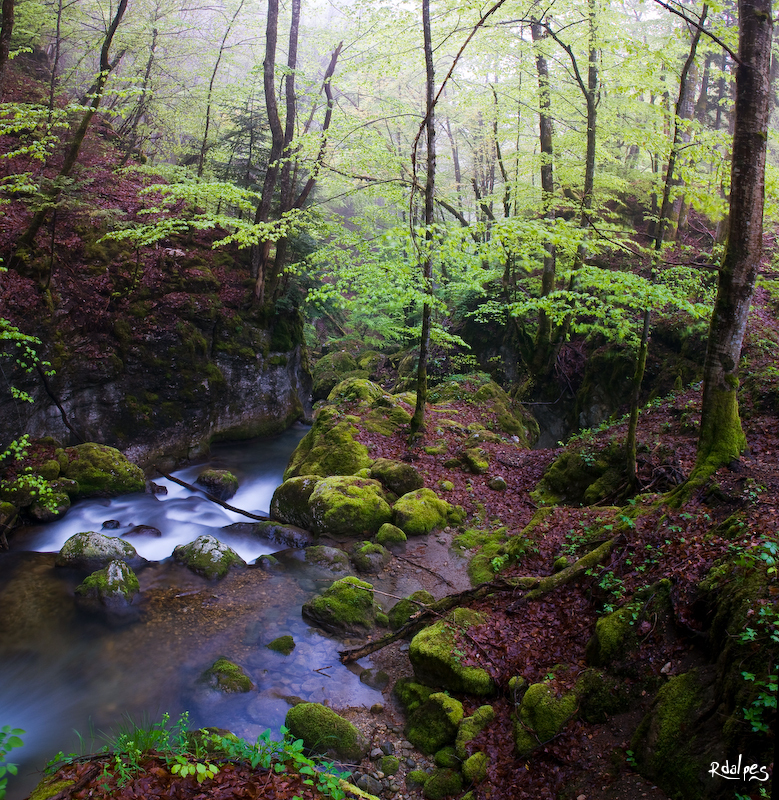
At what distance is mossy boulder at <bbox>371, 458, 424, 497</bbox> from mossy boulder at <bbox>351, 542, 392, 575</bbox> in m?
1.65

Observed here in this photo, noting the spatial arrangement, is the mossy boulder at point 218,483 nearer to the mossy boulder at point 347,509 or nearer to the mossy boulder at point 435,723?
the mossy boulder at point 347,509

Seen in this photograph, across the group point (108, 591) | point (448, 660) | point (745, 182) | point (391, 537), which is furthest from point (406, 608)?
point (745, 182)

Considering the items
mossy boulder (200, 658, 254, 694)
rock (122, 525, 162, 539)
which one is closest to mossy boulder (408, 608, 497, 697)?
mossy boulder (200, 658, 254, 694)

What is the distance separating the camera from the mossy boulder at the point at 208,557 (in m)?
8.03

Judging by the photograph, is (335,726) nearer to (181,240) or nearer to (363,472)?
(363,472)

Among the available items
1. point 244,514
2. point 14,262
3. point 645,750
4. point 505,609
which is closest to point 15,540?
point 244,514

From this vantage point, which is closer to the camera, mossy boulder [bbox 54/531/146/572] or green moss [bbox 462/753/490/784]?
green moss [bbox 462/753/490/784]

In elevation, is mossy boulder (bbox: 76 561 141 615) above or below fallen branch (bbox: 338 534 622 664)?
below

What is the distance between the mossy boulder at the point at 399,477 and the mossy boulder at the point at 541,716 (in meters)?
5.68

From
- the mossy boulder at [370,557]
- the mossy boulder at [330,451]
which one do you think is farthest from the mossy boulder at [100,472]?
the mossy boulder at [370,557]

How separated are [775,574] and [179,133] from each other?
25215 mm

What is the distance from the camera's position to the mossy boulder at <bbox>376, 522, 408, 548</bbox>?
28.5 feet

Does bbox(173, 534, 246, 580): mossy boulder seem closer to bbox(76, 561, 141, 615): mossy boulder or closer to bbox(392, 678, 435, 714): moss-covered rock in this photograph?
bbox(76, 561, 141, 615): mossy boulder

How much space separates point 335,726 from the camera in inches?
189
